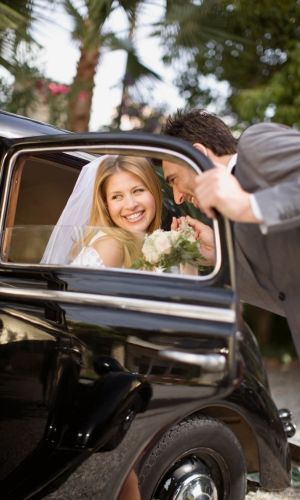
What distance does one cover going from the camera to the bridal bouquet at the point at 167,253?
244cm

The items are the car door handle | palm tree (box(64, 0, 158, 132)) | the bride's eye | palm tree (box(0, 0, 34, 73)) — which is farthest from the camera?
palm tree (box(64, 0, 158, 132))

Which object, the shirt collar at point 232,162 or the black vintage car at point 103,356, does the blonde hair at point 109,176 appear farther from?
the shirt collar at point 232,162

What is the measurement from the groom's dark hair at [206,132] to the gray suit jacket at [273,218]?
24 cm

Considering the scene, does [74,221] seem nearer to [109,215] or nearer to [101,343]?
[109,215]

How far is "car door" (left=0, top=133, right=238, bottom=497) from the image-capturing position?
209cm

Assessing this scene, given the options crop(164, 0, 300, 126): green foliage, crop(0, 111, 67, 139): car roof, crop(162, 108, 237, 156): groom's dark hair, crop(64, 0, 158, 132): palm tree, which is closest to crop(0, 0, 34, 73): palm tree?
crop(64, 0, 158, 132): palm tree

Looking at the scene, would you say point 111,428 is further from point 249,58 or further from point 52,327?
point 249,58

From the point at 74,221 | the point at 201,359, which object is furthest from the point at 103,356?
the point at 74,221

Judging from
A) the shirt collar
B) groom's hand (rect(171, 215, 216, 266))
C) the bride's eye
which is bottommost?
groom's hand (rect(171, 215, 216, 266))

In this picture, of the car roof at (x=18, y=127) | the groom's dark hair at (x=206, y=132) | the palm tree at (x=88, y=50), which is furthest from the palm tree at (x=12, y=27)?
the groom's dark hair at (x=206, y=132)

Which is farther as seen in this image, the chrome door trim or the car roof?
the car roof

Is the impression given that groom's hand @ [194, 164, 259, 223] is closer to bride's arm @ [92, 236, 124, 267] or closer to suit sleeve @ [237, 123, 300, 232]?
suit sleeve @ [237, 123, 300, 232]

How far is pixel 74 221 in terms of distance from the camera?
2844 mm

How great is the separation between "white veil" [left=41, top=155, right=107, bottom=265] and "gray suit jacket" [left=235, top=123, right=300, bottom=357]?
0.67 metres
